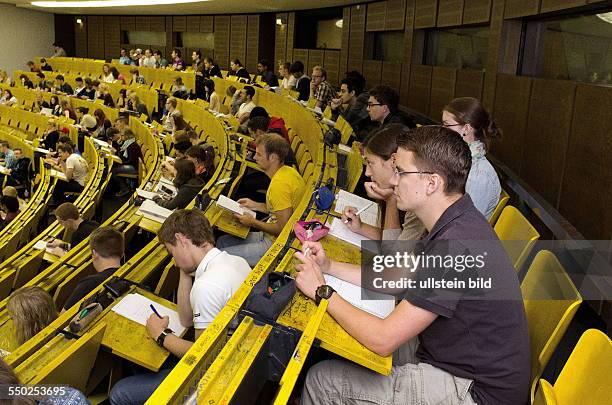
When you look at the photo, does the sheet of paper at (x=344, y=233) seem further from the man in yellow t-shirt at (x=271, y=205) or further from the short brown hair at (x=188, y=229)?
the man in yellow t-shirt at (x=271, y=205)

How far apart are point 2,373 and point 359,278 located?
1.27m

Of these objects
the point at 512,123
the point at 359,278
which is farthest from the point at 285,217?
the point at 512,123

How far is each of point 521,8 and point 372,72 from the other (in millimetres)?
5662

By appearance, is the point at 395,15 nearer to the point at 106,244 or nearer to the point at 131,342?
the point at 106,244

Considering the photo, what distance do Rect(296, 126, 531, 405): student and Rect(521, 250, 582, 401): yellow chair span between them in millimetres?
126

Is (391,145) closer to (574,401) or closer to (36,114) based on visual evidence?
(574,401)

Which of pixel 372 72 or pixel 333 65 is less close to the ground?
pixel 333 65

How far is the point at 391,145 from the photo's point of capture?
271cm

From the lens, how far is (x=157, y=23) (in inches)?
782

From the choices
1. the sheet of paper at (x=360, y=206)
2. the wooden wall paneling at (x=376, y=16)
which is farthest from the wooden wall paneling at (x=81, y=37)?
the sheet of paper at (x=360, y=206)

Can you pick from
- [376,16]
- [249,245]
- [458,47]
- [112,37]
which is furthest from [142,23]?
[249,245]

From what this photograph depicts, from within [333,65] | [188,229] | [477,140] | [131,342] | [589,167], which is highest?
[333,65]

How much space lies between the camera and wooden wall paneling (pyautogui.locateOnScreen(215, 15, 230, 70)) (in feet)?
57.9

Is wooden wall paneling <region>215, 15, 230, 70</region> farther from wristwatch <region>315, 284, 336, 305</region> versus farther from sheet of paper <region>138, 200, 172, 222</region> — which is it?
wristwatch <region>315, 284, 336, 305</region>
